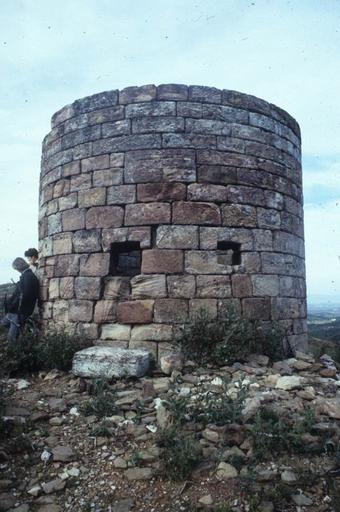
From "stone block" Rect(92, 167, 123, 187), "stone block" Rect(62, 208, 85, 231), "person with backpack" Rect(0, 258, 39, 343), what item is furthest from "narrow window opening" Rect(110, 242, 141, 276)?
"person with backpack" Rect(0, 258, 39, 343)

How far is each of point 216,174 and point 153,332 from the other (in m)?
2.03

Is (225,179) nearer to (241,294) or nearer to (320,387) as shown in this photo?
(241,294)

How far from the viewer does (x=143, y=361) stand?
3.88 metres

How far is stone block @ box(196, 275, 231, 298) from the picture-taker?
4387mm

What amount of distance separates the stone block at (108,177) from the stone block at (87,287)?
1.18 metres

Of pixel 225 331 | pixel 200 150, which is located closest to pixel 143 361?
pixel 225 331

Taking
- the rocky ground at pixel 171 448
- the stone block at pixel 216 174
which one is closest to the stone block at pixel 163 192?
the stone block at pixel 216 174

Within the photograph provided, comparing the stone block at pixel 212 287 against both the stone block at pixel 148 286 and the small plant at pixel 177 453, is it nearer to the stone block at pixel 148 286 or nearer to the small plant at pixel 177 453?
the stone block at pixel 148 286

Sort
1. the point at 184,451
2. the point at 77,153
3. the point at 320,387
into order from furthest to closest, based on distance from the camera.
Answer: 1. the point at 77,153
2. the point at 320,387
3. the point at 184,451

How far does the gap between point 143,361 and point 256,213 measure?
2269mm

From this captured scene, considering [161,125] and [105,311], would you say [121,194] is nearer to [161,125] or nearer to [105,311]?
[161,125]

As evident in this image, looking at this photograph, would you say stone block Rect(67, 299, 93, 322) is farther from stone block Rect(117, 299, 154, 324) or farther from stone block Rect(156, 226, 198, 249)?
stone block Rect(156, 226, 198, 249)

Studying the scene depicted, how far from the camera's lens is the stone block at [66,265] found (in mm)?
4785

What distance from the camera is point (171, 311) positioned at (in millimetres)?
4320
